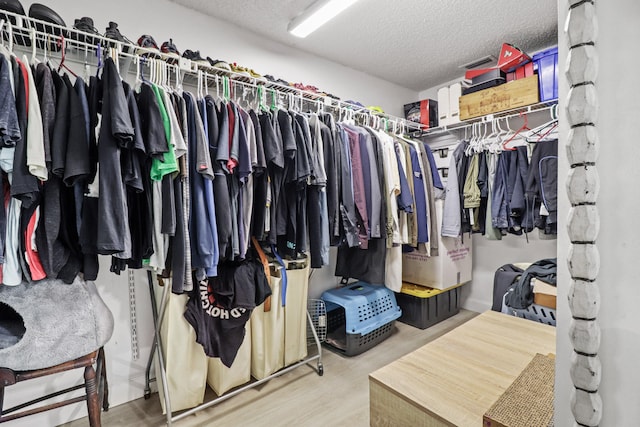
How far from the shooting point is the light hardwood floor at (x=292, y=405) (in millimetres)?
1770

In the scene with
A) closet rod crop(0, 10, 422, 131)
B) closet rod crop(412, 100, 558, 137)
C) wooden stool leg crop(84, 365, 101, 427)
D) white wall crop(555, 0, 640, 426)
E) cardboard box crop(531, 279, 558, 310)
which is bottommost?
wooden stool leg crop(84, 365, 101, 427)

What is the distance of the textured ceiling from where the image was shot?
216cm

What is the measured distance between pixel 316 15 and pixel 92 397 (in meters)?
2.39

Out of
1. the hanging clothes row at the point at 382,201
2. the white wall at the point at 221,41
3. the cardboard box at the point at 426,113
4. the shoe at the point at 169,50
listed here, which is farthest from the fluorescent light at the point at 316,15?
the cardboard box at the point at 426,113

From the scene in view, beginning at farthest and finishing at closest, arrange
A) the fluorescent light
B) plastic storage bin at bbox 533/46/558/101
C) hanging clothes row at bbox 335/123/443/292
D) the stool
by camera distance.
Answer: plastic storage bin at bbox 533/46/558/101, hanging clothes row at bbox 335/123/443/292, the fluorescent light, the stool

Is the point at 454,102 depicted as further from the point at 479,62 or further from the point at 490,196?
the point at 490,196

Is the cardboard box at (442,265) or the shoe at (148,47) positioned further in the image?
the cardboard box at (442,265)

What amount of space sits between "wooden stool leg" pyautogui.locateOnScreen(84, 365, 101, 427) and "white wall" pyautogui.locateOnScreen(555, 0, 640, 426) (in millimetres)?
1652

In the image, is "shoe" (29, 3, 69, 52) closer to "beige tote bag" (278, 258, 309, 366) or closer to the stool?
the stool

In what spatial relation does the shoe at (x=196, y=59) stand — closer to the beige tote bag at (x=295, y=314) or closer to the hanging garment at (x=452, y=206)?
the beige tote bag at (x=295, y=314)

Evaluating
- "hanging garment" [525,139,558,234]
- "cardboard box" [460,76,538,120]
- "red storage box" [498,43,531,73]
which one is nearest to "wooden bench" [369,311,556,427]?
"hanging garment" [525,139,558,234]

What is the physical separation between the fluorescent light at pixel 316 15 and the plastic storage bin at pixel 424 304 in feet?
7.72

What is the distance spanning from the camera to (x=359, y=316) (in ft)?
8.23

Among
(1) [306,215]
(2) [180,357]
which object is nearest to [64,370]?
(2) [180,357]
